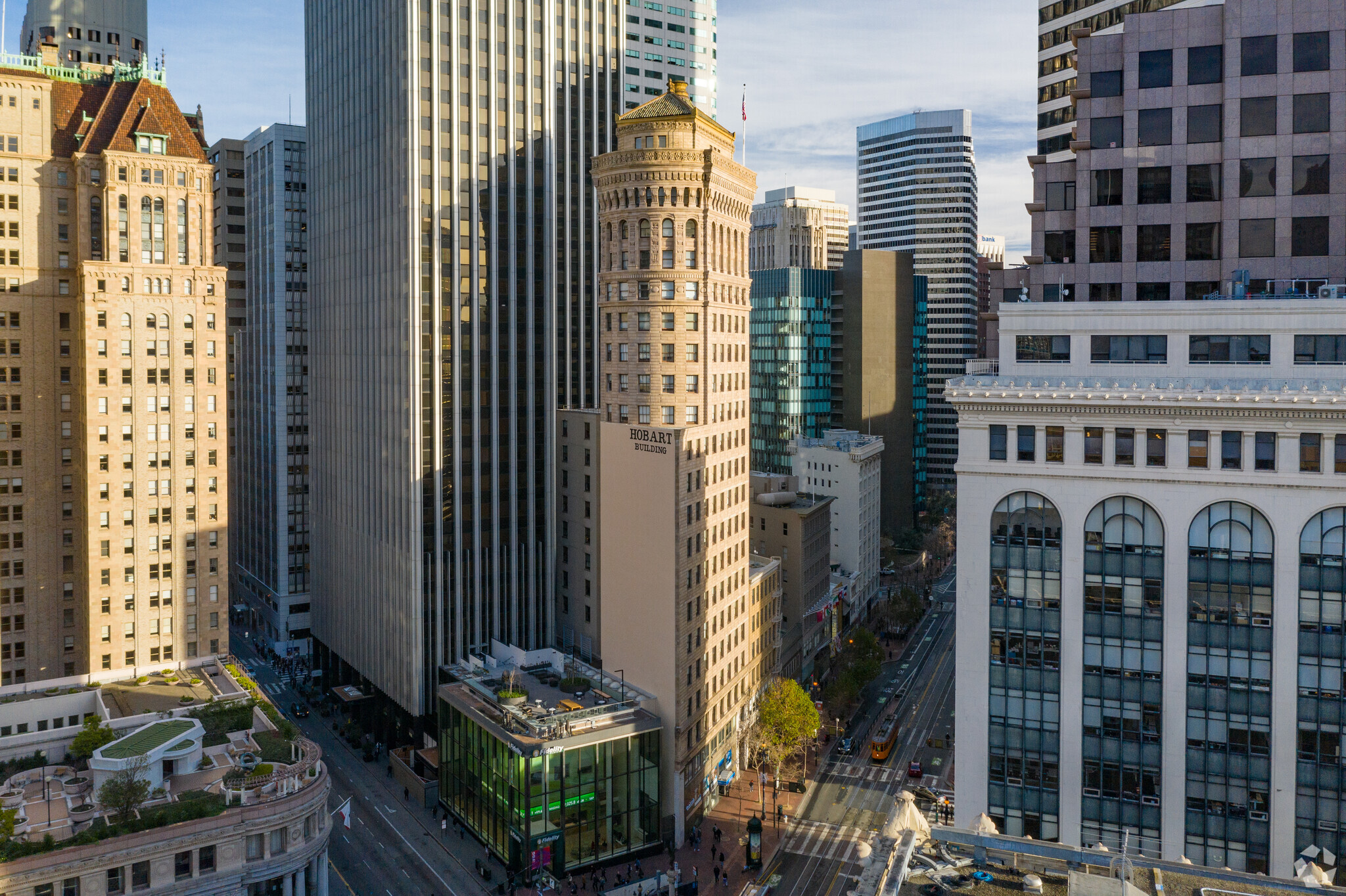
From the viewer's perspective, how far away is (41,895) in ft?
246

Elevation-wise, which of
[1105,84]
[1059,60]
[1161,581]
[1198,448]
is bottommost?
[1161,581]

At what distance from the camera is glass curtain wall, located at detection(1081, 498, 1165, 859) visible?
2714 inches

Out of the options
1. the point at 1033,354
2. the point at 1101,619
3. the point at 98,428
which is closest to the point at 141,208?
the point at 98,428

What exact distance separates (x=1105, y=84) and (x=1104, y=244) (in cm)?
1256

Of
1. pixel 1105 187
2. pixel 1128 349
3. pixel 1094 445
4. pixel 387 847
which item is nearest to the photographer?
pixel 1094 445

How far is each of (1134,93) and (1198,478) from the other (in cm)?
3150

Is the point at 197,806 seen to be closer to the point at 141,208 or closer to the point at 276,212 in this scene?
the point at 141,208

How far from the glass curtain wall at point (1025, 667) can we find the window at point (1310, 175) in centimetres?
3063

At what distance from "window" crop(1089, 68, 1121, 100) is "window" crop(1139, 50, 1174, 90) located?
1.74m

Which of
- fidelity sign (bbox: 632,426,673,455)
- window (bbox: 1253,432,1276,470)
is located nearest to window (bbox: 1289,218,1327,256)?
window (bbox: 1253,432,1276,470)

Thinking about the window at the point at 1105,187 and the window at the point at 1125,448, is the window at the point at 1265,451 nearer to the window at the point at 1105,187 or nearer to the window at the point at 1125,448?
the window at the point at 1125,448

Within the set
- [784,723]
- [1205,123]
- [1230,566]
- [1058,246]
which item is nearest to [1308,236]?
[1205,123]

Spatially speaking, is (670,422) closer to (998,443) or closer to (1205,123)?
(998,443)

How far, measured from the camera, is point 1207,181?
77.2 m
